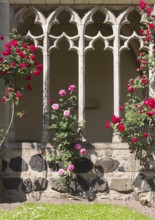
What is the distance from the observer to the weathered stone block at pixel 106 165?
244 inches

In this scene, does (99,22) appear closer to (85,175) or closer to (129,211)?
(85,175)

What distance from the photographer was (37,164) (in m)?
6.20

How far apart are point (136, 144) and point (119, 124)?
0.43m

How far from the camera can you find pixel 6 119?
629 centimetres

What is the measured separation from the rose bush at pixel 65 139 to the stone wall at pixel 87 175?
6.6 inches

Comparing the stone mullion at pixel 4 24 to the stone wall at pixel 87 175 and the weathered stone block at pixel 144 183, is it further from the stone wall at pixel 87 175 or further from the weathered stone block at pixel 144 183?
the weathered stone block at pixel 144 183

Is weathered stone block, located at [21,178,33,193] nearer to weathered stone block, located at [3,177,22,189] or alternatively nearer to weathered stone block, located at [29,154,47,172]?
weathered stone block, located at [3,177,22,189]

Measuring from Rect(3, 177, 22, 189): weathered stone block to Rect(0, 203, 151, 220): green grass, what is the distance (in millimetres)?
719

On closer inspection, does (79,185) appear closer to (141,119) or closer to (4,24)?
(141,119)

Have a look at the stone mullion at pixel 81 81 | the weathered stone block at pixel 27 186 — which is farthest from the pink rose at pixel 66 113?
the weathered stone block at pixel 27 186

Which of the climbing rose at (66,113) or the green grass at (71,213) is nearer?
the green grass at (71,213)

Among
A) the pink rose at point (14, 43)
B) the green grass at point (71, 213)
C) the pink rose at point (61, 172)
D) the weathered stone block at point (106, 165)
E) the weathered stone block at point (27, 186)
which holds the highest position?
the pink rose at point (14, 43)

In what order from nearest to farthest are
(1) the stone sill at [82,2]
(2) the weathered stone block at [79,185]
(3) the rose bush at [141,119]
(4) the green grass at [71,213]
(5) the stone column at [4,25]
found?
(4) the green grass at [71,213] → (3) the rose bush at [141,119] → (2) the weathered stone block at [79,185] → (5) the stone column at [4,25] → (1) the stone sill at [82,2]

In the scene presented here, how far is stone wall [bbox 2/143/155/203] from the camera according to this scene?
6.18 metres
